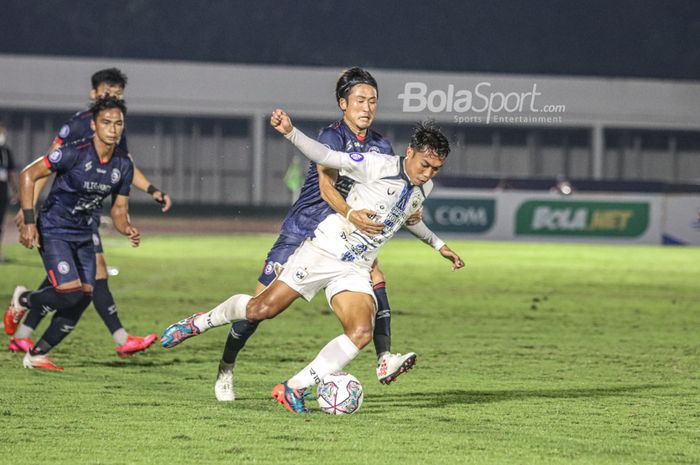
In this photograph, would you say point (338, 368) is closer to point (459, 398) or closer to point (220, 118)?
point (459, 398)

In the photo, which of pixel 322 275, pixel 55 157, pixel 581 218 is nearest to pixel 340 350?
pixel 322 275

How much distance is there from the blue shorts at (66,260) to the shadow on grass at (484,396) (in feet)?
8.82

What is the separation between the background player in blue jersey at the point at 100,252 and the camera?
31.4ft

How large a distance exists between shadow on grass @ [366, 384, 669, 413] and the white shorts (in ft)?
2.71

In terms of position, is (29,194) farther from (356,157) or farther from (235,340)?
(356,157)

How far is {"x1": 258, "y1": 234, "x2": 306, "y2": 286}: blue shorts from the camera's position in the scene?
26.1ft

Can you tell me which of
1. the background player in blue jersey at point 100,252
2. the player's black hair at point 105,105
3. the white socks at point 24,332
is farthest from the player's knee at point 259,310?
the white socks at point 24,332

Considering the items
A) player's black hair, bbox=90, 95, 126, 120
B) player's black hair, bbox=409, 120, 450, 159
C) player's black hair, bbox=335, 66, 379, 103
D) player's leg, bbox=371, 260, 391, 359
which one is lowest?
player's leg, bbox=371, 260, 391, 359

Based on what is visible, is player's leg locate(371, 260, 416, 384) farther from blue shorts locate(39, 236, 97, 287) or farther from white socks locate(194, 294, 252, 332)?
blue shorts locate(39, 236, 97, 287)

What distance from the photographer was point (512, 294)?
17.5 metres

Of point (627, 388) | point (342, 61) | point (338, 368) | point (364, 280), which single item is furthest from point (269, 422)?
point (342, 61)

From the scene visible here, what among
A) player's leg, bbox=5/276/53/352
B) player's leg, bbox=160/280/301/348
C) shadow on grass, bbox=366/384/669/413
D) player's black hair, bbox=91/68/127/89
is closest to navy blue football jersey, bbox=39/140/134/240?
player's black hair, bbox=91/68/127/89

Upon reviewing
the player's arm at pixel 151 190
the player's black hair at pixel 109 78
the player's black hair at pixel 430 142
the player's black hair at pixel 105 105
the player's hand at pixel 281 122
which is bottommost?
the player's arm at pixel 151 190

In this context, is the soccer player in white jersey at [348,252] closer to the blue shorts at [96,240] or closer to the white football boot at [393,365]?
the white football boot at [393,365]
